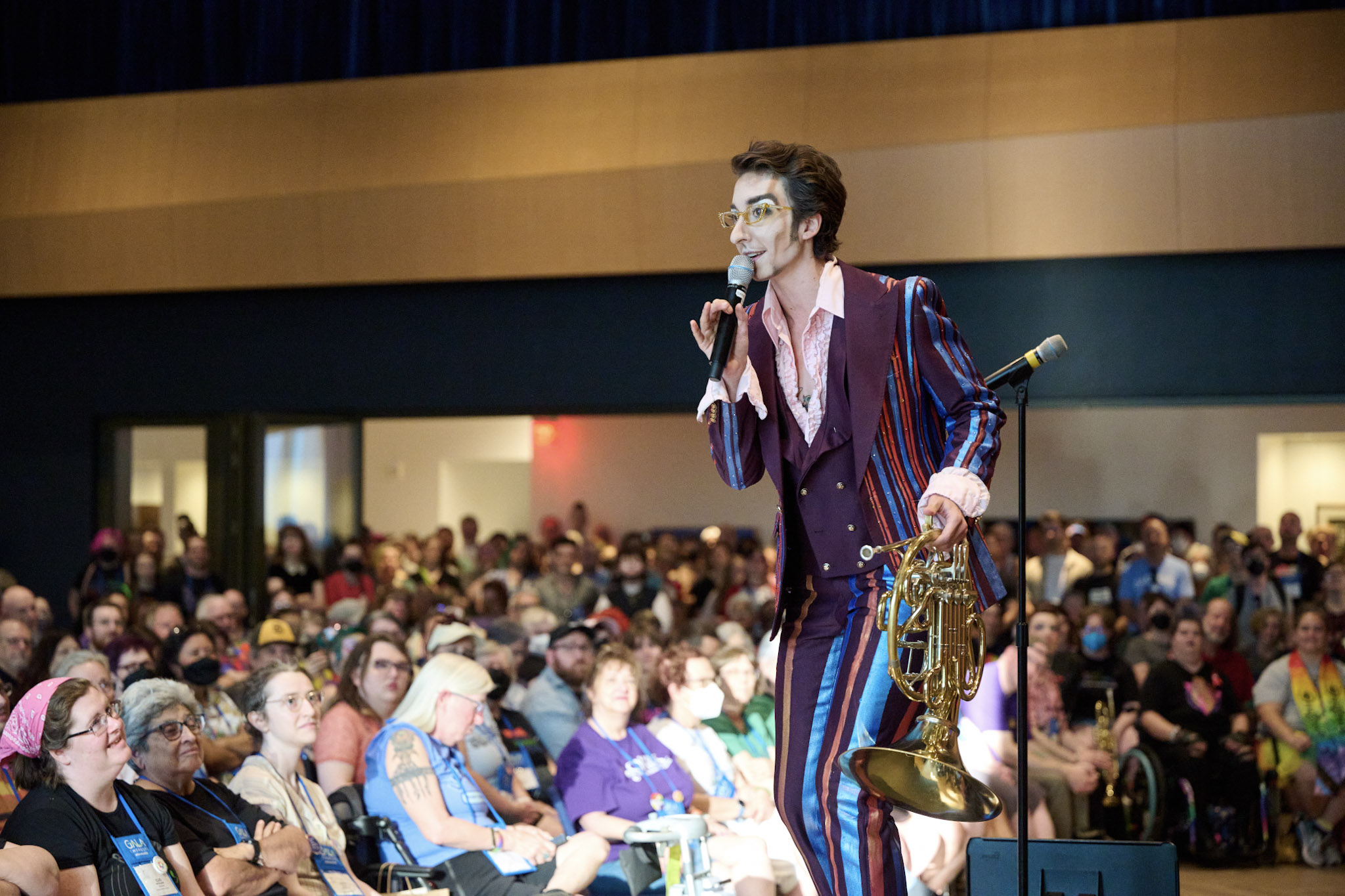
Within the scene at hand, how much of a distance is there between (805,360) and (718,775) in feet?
11.7

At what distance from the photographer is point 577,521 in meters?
14.8

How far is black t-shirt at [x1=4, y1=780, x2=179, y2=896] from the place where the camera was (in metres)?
3.11

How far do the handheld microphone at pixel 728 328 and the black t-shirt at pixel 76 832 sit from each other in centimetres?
194

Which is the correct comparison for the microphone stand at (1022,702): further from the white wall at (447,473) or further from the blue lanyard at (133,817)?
the white wall at (447,473)

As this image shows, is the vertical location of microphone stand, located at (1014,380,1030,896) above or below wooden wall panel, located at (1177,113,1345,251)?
below

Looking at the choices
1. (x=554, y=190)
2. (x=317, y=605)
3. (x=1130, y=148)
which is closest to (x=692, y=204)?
(x=554, y=190)

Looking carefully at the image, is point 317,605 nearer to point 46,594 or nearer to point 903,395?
point 46,594

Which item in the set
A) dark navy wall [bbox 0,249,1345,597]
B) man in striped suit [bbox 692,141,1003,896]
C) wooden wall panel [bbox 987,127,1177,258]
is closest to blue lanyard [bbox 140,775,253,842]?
man in striped suit [bbox 692,141,1003,896]

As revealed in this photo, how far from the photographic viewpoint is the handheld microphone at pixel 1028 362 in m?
2.79

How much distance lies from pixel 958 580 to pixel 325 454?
8.87 m

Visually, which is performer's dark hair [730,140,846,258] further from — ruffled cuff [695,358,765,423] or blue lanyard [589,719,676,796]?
blue lanyard [589,719,676,796]

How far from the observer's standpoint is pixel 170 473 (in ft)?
33.0

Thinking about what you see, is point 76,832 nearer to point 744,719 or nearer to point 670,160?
point 744,719

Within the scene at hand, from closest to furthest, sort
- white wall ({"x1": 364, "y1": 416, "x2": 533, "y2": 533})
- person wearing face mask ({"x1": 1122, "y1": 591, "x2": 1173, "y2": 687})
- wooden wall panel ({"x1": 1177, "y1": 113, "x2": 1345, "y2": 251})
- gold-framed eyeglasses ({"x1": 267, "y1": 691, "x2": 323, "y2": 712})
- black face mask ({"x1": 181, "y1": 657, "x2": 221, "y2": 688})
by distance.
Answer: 1. gold-framed eyeglasses ({"x1": 267, "y1": 691, "x2": 323, "y2": 712})
2. black face mask ({"x1": 181, "y1": 657, "x2": 221, "y2": 688})
3. person wearing face mask ({"x1": 1122, "y1": 591, "x2": 1173, "y2": 687})
4. wooden wall panel ({"x1": 1177, "y1": 113, "x2": 1345, "y2": 251})
5. white wall ({"x1": 364, "y1": 416, "x2": 533, "y2": 533})
